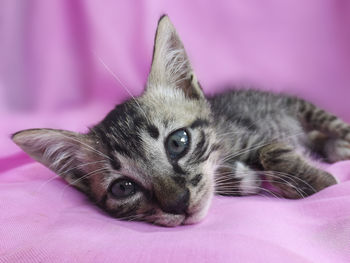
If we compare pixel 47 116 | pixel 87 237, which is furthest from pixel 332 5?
pixel 87 237

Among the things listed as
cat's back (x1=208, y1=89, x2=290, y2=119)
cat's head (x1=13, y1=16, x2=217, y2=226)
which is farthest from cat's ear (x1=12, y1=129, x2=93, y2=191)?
cat's back (x1=208, y1=89, x2=290, y2=119)

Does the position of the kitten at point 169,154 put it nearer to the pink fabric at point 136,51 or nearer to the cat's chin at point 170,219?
the cat's chin at point 170,219

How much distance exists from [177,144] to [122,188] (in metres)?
0.21

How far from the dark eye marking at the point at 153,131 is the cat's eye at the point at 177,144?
0.12ft

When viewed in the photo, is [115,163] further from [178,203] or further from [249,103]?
[249,103]

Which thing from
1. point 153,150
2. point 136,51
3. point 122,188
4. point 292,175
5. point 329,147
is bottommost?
point 329,147

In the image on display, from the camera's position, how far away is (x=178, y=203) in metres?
1.03

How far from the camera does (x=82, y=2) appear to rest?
2109mm

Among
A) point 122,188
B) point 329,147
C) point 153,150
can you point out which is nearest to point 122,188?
point 122,188

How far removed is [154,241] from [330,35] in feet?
5.55

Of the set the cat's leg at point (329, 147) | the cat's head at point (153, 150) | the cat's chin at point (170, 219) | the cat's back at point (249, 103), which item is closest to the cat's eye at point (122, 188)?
the cat's head at point (153, 150)

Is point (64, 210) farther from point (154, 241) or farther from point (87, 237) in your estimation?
point (154, 241)

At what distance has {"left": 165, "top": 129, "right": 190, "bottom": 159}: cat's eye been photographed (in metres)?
1.17

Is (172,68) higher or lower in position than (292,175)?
higher
